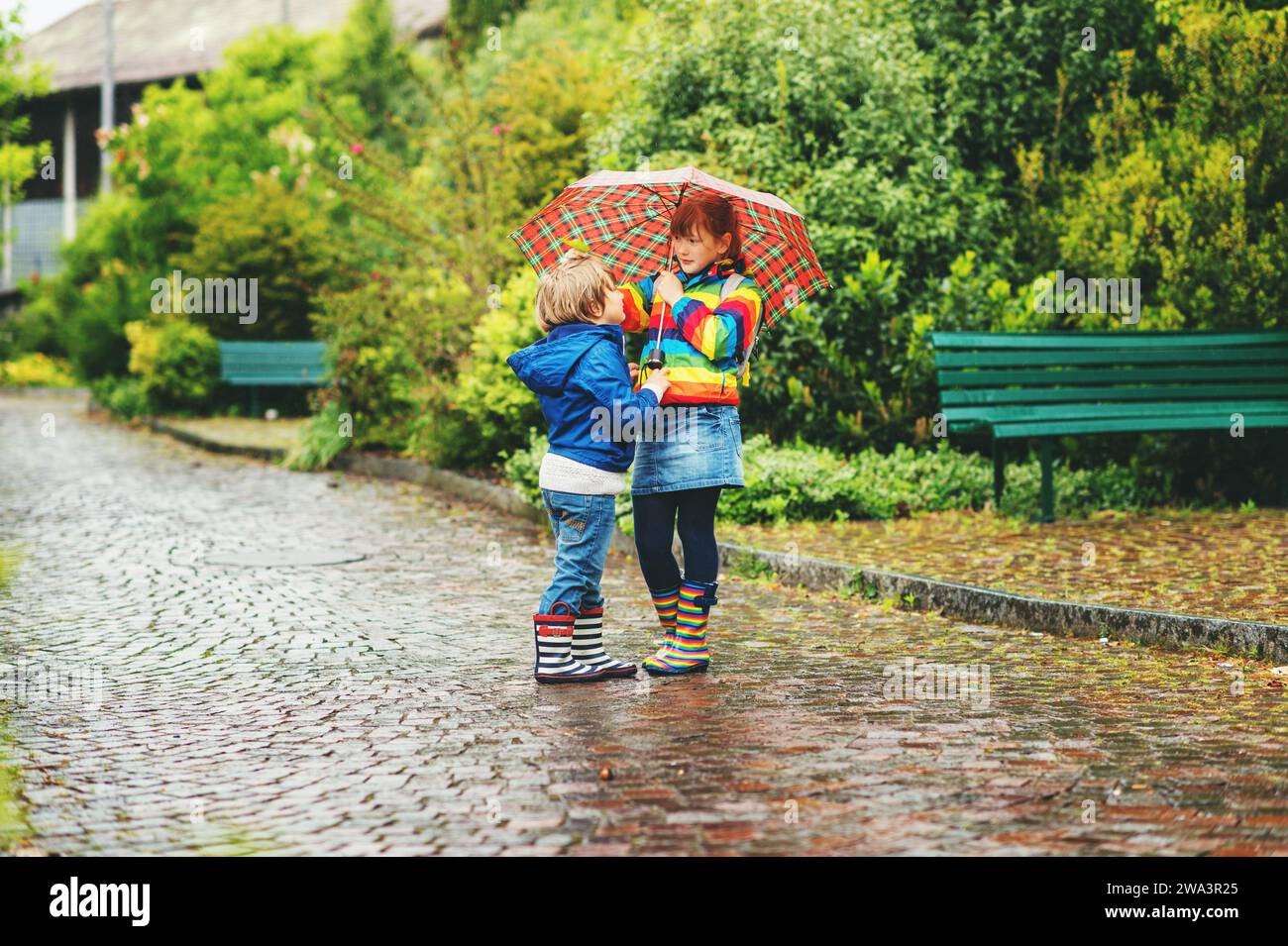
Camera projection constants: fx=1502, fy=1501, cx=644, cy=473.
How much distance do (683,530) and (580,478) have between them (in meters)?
0.49

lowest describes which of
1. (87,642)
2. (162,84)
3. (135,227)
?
(87,642)

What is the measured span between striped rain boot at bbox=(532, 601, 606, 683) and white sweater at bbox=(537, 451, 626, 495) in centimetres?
43

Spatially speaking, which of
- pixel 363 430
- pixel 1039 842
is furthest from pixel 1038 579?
pixel 363 430

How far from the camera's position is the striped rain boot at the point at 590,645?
5.73 meters

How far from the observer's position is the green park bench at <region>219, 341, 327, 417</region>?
19281mm

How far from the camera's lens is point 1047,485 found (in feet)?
30.3

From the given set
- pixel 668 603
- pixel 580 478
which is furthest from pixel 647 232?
pixel 668 603

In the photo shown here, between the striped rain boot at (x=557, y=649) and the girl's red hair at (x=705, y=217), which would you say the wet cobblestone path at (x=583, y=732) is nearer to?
the striped rain boot at (x=557, y=649)

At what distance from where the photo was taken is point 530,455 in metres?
10.7

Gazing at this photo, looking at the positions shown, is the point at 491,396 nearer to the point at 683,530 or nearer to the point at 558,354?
the point at 683,530

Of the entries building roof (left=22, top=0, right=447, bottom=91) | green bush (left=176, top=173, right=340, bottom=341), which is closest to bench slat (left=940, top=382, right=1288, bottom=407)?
green bush (left=176, top=173, right=340, bottom=341)

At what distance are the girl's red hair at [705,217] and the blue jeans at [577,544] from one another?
107 cm
